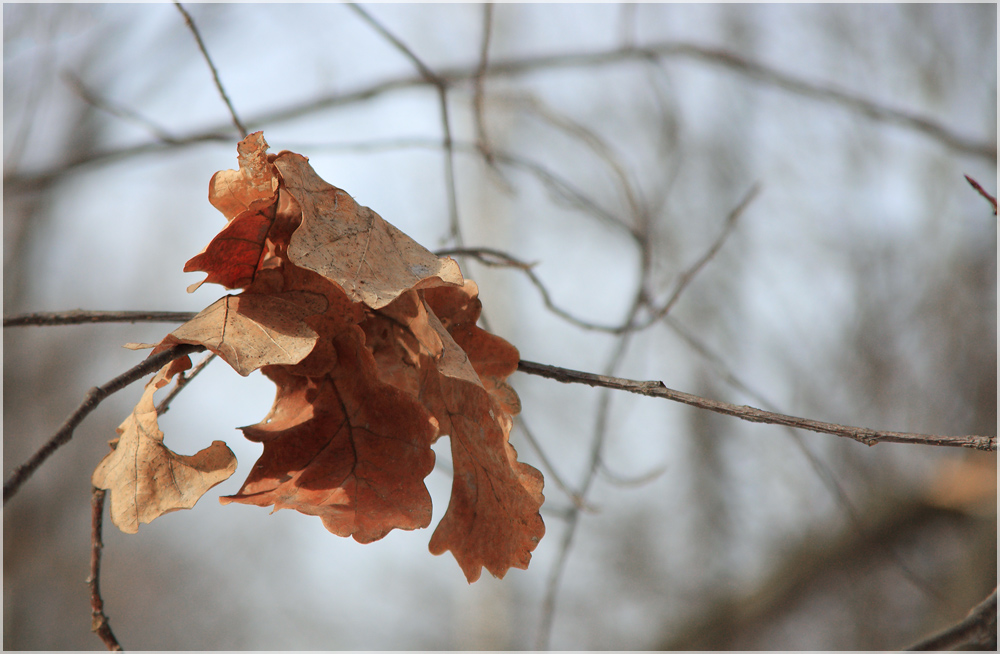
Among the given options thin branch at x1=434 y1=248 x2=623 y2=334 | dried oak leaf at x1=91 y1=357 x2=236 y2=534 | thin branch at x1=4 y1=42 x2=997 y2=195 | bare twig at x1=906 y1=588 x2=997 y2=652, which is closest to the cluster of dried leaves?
dried oak leaf at x1=91 y1=357 x2=236 y2=534

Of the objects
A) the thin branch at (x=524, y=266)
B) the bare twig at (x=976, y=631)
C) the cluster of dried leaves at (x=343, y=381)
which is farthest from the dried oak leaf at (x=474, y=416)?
the bare twig at (x=976, y=631)

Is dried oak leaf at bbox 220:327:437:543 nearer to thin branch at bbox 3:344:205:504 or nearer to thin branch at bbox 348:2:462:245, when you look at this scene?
thin branch at bbox 3:344:205:504

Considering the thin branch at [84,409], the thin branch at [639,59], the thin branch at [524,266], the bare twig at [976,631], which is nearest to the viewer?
the thin branch at [84,409]

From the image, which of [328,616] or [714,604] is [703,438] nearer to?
[714,604]

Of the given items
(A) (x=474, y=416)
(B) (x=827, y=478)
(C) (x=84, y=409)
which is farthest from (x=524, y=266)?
(B) (x=827, y=478)

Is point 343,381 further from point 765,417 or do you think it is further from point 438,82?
point 438,82

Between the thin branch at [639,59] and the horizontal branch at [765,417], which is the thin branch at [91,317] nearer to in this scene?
the horizontal branch at [765,417]

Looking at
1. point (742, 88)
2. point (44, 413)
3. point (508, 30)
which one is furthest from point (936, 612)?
point (44, 413)
